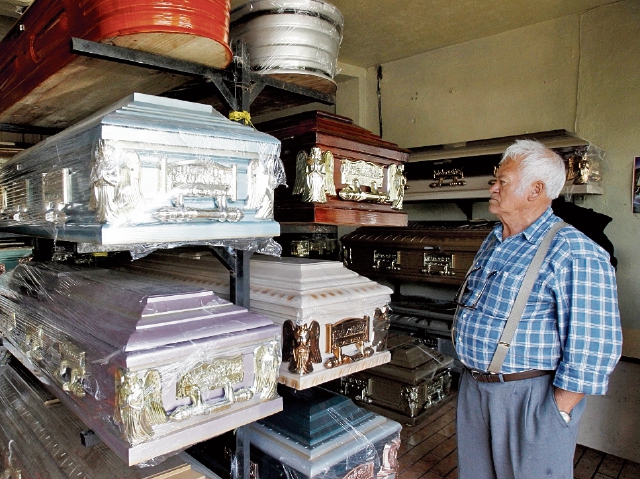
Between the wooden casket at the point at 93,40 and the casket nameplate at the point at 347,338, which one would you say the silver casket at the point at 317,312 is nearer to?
the casket nameplate at the point at 347,338

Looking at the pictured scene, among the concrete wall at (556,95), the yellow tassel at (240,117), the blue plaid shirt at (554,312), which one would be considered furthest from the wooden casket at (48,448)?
the concrete wall at (556,95)

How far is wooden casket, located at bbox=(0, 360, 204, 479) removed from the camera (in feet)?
4.97

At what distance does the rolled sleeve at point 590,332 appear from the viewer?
162 cm

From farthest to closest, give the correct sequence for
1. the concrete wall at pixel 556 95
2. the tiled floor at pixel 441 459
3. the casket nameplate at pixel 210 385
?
the concrete wall at pixel 556 95 < the tiled floor at pixel 441 459 < the casket nameplate at pixel 210 385

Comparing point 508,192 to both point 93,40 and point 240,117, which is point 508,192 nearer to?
point 240,117

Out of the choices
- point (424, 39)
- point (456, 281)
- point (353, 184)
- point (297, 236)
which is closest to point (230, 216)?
point (353, 184)

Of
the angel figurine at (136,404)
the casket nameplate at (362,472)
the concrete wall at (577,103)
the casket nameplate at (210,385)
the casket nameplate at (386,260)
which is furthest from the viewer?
the casket nameplate at (386,260)

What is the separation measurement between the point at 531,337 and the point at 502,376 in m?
0.19

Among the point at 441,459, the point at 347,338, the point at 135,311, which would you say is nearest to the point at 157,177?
the point at 135,311

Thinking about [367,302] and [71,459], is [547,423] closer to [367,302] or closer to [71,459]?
[367,302]

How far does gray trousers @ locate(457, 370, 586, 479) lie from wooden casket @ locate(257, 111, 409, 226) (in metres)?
0.86

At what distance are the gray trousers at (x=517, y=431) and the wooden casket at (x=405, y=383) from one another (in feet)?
3.96

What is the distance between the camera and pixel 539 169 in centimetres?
187

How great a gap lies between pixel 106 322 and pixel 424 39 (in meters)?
3.60
